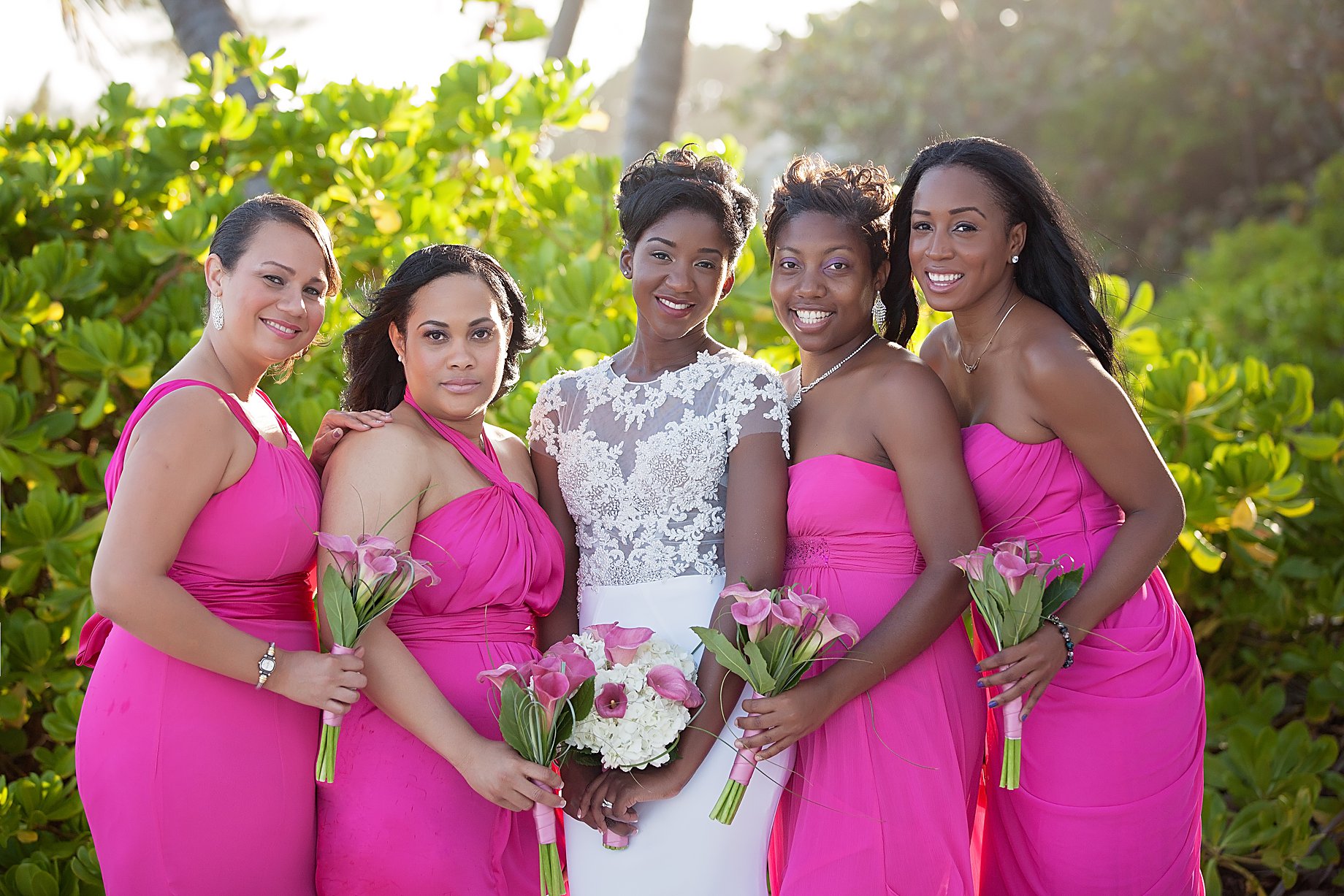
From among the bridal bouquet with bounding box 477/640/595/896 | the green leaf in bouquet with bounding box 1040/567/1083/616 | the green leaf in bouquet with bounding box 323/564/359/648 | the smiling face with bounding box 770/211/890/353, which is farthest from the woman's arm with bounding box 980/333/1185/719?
the green leaf in bouquet with bounding box 323/564/359/648

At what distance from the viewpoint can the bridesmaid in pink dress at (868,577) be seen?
120 inches

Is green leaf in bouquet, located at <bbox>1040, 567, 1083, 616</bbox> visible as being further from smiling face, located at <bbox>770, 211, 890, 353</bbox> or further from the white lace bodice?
smiling face, located at <bbox>770, 211, 890, 353</bbox>

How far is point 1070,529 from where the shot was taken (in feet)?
11.0

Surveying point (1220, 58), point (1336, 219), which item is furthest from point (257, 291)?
point (1220, 58)

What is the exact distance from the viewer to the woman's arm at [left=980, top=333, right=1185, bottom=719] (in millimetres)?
3238

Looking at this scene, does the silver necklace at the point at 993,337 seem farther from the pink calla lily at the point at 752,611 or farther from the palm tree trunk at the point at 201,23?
the palm tree trunk at the point at 201,23

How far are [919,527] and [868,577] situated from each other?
0.68 feet

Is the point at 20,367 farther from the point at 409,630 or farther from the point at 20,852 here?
the point at 409,630

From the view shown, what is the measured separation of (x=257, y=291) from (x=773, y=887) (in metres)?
2.24

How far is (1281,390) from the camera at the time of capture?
5.04m

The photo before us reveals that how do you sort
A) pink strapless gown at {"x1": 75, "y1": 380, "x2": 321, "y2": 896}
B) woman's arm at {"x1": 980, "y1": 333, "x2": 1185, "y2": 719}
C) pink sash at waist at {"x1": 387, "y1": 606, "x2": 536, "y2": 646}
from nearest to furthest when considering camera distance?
Answer: pink strapless gown at {"x1": 75, "y1": 380, "x2": 321, "y2": 896}, pink sash at waist at {"x1": 387, "y1": 606, "x2": 536, "y2": 646}, woman's arm at {"x1": 980, "y1": 333, "x2": 1185, "y2": 719}

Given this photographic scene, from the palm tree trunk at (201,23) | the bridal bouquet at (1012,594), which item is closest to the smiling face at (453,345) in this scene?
the bridal bouquet at (1012,594)

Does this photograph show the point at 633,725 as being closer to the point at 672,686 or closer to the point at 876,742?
the point at 672,686

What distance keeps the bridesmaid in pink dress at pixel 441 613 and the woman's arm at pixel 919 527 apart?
2.67ft
